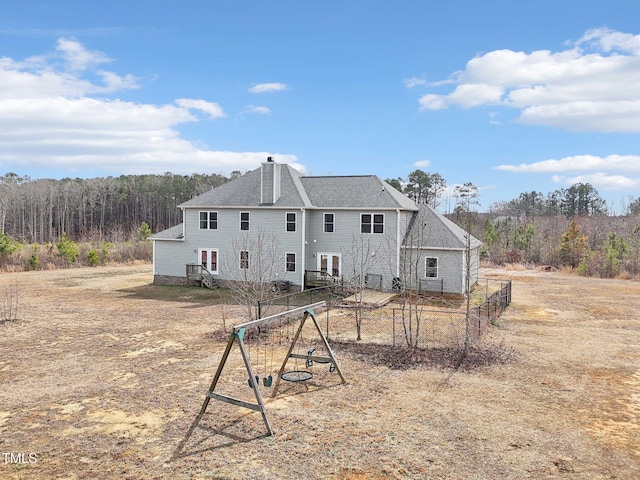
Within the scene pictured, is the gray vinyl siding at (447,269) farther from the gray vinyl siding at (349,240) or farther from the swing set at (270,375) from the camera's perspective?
the swing set at (270,375)

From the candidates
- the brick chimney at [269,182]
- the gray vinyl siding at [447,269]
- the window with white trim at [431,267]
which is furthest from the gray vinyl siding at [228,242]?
the window with white trim at [431,267]

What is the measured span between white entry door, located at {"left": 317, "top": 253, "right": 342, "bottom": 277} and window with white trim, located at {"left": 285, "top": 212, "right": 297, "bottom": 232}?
210cm

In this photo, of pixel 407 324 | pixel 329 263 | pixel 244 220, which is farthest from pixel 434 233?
pixel 244 220

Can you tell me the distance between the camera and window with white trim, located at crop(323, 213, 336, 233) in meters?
25.3

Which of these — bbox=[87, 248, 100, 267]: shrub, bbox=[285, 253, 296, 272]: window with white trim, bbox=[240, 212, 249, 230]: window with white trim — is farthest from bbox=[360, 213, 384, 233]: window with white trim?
bbox=[87, 248, 100, 267]: shrub

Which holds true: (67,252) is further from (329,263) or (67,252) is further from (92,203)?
(92,203)

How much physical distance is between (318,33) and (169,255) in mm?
15102

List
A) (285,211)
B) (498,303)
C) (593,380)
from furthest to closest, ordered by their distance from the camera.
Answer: (285,211) < (498,303) < (593,380)

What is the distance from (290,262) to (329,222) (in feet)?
10.1

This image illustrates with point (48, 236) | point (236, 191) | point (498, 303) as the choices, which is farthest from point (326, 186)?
point (48, 236)

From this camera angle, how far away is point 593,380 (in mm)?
10617

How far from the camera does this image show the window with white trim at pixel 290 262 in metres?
24.9

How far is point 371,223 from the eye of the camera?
24.4 metres

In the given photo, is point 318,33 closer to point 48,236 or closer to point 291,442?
point 291,442
